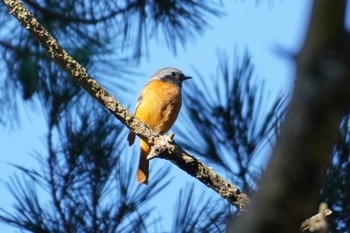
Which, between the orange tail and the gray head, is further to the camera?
the gray head

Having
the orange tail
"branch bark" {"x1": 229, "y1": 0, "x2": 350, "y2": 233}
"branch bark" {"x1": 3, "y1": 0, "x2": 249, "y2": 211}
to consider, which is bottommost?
"branch bark" {"x1": 229, "y1": 0, "x2": 350, "y2": 233}

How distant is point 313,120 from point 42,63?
8.30ft

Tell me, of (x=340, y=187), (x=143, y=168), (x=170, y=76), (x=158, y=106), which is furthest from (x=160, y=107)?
(x=340, y=187)

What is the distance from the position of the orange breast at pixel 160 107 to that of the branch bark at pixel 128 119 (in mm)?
1950

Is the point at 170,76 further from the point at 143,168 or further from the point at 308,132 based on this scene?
the point at 308,132

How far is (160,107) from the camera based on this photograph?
3902 mm

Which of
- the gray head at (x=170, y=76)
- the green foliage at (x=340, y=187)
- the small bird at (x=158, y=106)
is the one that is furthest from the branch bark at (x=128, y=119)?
the gray head at (x=170, y=76)

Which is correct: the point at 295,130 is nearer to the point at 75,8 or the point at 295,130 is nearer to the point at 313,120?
the point at 313,120

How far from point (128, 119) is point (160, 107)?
2104 mm

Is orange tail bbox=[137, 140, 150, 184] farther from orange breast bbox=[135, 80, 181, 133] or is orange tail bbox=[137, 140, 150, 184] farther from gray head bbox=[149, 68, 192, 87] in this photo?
gray head bbox=[149, 68, 192, 87]

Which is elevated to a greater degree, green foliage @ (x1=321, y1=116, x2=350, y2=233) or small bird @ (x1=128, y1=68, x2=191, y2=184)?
small bird @ (x1=128, y1=68, x2=191, y2=184)

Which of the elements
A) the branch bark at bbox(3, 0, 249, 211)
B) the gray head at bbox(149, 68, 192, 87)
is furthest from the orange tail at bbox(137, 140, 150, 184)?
the branch bark at bbox(3, 0, 249, 211)

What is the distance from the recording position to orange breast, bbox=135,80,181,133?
3.85 meters

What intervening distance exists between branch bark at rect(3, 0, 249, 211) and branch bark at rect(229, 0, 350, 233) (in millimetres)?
1067
